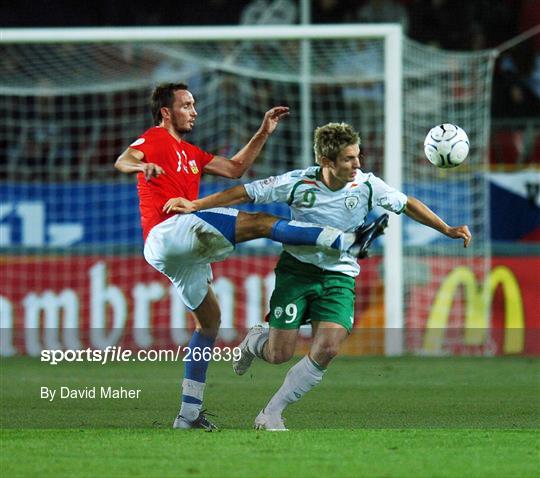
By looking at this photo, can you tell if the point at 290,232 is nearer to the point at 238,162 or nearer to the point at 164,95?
the point at 238,162

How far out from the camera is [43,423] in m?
7.48

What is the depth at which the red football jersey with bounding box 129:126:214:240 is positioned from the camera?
25.0 ft

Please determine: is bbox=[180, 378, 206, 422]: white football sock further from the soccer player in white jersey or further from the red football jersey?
the red football jersey

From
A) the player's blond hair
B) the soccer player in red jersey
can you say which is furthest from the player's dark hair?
A: the player's blond hair

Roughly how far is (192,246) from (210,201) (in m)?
0.29

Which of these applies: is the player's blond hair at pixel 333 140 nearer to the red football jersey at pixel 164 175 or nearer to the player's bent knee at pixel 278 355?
the red football jersey at pixel 164 175

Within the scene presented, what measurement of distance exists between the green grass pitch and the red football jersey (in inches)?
49.8

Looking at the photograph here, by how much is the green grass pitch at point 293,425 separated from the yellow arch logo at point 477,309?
1.27 meters

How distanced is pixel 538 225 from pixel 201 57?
14.9ft

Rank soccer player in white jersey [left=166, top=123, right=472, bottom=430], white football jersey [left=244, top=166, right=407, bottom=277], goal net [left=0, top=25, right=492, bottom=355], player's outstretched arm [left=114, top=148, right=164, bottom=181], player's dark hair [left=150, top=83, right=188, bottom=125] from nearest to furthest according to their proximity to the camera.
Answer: player's outstretched arm [left=114, top=148, right=164, bottom=181] < soccer player in white jersey [left=166, top=123, right=472, bottom=430] < white football jersey [left=244, top=166, right=407, bottom=277] < player's dark hair [left=150, top=83, right=188, bottom=125] < goal net [left=0, top=25, right=492, bottom=355]

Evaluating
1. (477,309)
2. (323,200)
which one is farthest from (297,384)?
(477,309)

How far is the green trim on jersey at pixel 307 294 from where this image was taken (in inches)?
287

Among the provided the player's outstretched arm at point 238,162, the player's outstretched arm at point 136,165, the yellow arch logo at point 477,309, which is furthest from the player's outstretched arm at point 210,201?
the yellow arch logo at point 477,309

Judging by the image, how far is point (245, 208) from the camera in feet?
→ 43.7
